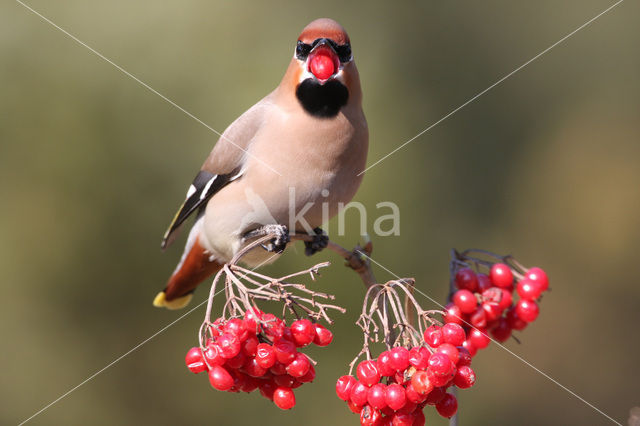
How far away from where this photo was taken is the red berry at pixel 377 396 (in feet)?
4.46

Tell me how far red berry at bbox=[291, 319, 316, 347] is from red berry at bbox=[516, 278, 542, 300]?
0.75 m

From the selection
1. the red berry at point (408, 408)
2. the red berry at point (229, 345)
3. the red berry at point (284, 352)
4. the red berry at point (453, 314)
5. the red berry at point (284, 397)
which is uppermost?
the red berry at point (453, 314)

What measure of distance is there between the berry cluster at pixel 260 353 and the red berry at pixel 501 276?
64cm

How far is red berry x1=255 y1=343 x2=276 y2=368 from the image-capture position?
145 cm

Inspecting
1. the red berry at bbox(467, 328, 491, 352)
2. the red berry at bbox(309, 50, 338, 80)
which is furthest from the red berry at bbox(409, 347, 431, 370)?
the red berry at bbox(309, 50, 338, 80)

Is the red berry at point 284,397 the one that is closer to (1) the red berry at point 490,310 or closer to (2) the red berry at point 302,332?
(2) the red berry at point 302,332

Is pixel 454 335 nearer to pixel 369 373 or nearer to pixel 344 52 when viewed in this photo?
pixel 369 373

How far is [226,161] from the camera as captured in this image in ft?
7.81

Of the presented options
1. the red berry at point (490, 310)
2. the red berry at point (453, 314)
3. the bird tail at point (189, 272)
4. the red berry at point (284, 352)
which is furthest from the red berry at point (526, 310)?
the bird tail at point (189, 272)

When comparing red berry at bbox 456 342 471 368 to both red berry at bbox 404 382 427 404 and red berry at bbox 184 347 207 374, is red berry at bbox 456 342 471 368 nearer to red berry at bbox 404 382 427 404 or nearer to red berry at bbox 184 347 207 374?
red berry at bbox 404 382 427 404

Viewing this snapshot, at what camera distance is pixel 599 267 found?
3992 millimetres

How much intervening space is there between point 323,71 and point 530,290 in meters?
0.88

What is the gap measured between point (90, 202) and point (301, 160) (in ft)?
5.80

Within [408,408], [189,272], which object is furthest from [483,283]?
[189,272]
